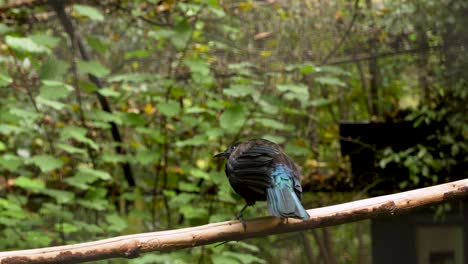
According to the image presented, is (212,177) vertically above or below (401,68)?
below

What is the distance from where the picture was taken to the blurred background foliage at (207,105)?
127 inches

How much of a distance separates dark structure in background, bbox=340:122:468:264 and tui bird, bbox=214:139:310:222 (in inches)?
57.8

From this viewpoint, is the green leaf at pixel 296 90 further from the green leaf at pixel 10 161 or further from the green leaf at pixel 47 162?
the green leaf at pixel 10 161

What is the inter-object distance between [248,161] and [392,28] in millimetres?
1906

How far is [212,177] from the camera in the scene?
10.5 ft

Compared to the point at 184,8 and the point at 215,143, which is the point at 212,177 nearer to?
the point at 215,143

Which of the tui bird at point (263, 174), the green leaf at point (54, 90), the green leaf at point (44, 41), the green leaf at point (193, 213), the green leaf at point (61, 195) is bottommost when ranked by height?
the green leaf at point (193, 213)

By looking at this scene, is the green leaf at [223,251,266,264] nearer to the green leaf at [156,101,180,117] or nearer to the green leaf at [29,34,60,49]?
the green leaf at [156,101,180,117]

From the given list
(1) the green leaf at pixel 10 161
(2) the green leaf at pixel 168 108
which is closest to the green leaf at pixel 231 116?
(2) the green leaf at pixel 168 108

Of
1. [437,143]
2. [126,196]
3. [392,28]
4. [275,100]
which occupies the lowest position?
[126,196]

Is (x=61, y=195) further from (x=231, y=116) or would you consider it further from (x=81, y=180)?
(x=231, y=116)

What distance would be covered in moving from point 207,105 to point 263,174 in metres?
1.58

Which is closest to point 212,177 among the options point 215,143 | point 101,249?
point 215,143

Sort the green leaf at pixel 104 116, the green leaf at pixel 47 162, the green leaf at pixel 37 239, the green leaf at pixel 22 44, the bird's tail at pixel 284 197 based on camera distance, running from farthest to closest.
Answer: the green leaf at pixel 104 116
the green leaf at pixel 37 239
the green leaf at pixel 47 162
the green leaf at pixel 22 44
the bird's tail at pixel 284 197
